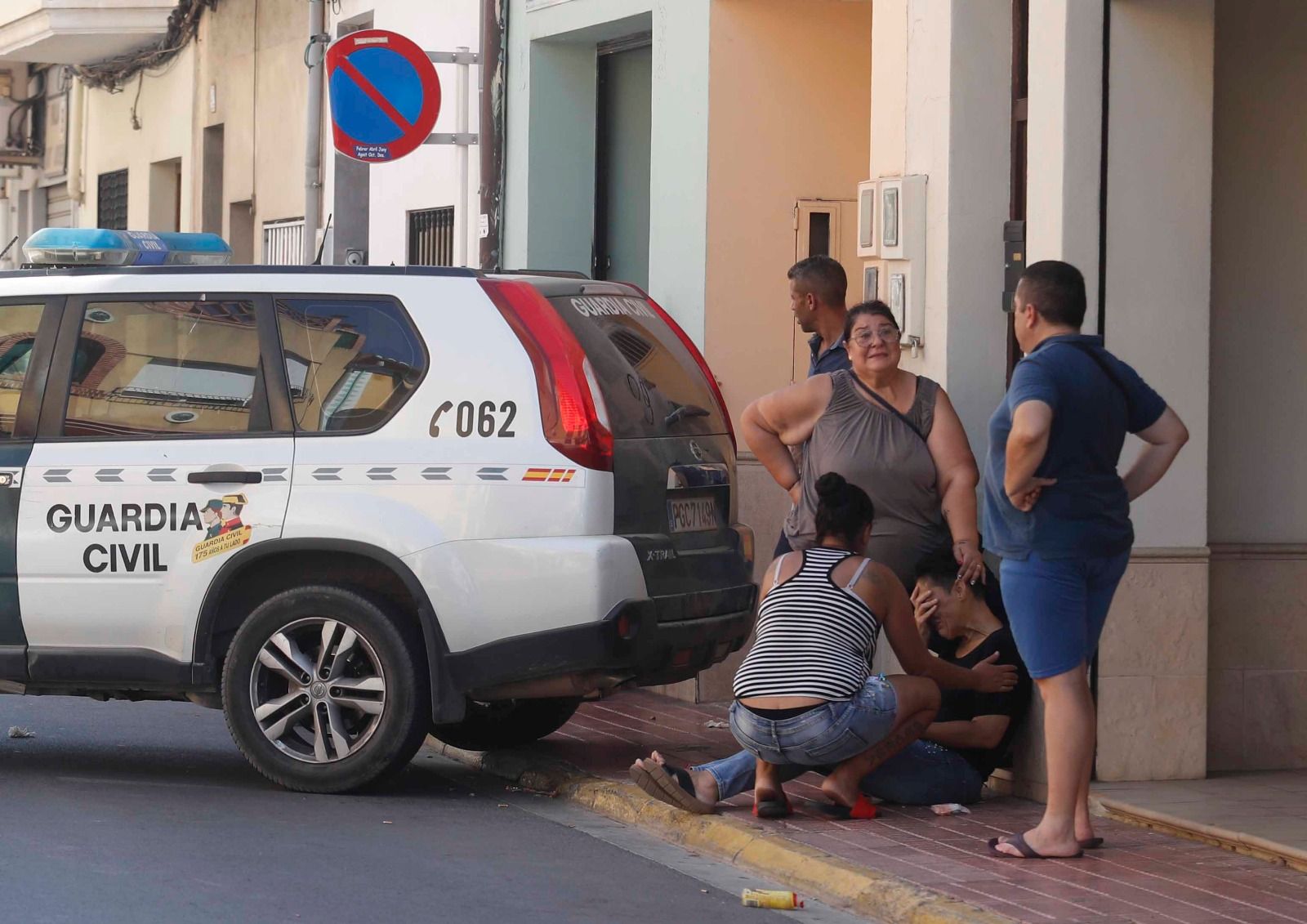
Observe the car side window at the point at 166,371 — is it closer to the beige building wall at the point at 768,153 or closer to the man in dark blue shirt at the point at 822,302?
the man in dark blue shirt at the point at 822,302

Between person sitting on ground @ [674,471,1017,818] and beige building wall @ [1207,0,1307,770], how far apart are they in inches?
70.1

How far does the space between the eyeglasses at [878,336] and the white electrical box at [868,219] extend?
105 centimetres

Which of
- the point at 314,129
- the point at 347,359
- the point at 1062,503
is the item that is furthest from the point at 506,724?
the point at 314,129

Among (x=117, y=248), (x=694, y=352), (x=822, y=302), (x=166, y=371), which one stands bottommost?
(x=166, y=371)

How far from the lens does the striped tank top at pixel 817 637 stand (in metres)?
7.08

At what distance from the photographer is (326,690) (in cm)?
777

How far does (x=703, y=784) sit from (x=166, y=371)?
8.11ft

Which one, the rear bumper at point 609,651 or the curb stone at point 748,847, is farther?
the rear bumper at point 609,651

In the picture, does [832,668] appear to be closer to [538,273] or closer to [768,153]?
[538,273]

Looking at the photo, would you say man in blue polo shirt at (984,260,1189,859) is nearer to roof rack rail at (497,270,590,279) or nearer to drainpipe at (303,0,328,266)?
roof rack rail at (497,270,590,279)

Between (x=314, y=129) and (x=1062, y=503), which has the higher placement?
(x=314, y=129)

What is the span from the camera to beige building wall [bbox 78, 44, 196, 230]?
67.3 feet

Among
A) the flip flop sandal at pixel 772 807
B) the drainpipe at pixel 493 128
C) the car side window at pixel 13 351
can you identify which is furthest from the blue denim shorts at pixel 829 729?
the drainpipe at pixel 493 128

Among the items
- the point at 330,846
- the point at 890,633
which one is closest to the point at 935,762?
the point at 890,633
